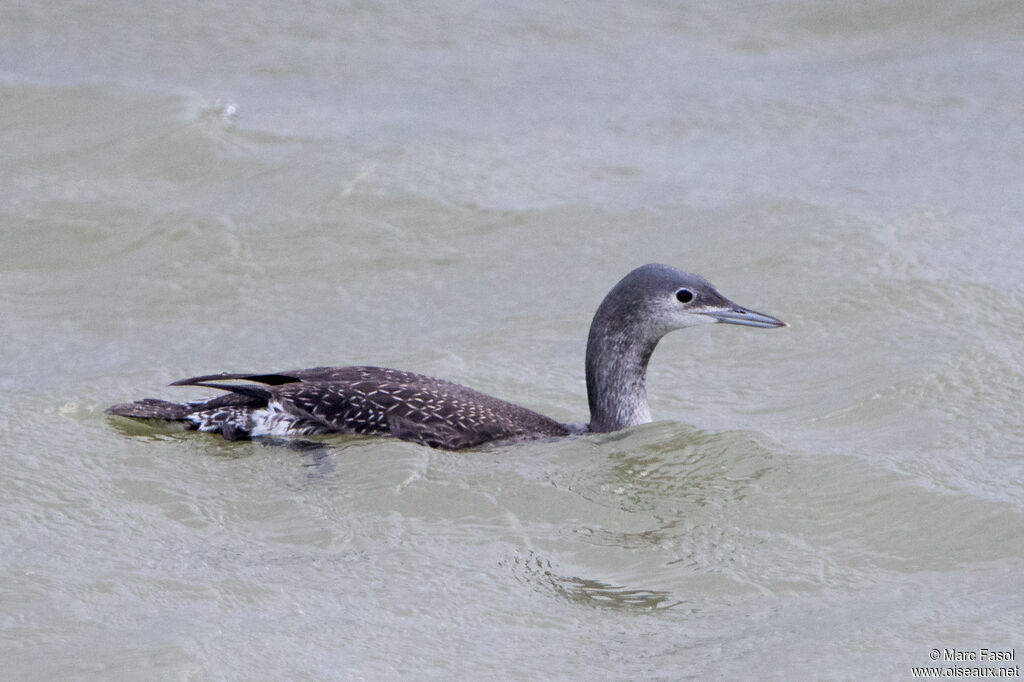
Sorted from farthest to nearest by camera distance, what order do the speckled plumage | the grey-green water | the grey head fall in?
the grey head, the speckled plumage, the grey-green water

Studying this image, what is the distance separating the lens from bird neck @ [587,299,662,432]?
7.05m

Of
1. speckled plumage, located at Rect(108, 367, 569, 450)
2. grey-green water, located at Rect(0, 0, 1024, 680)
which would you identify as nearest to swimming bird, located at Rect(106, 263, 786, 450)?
speckled plumage, located at Rect(108, 367, 569, 450)

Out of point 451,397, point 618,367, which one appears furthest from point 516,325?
point 451,397

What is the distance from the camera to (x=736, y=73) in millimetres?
11492

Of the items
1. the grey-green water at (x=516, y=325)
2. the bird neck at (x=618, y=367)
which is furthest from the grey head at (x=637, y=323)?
the grey-green water at (x=516, y=325)

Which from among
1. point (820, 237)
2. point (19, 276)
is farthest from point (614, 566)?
point (19, 276)

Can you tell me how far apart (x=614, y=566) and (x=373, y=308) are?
10.7 feet

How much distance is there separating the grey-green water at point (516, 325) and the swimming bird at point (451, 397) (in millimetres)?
110

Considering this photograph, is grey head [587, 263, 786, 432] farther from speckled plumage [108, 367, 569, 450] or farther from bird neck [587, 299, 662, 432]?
speckled plumage [108, 367, 569, 450]

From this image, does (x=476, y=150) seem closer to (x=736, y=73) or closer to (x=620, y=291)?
(x=736, y=73)

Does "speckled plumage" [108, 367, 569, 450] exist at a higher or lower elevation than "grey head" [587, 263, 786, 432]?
lower

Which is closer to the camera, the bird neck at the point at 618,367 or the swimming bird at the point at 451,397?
the swimming bird at the point at 451,397

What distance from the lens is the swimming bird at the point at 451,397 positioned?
6695mm

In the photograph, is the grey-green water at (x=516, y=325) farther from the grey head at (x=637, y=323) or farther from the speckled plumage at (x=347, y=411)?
the grey head at (x=637, y=323)
